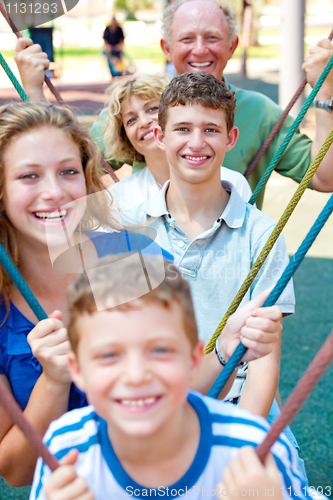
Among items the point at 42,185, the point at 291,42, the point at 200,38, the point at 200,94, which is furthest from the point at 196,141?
the point at 291,42

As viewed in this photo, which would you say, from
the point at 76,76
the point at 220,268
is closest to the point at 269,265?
the point at 220,268

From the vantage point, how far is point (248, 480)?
0.66 metres

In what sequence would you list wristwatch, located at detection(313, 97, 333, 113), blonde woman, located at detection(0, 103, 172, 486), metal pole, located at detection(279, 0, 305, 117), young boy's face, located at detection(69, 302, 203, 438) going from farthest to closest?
metal pole, located at detection(279, 0, 305, 117) < wristwatch, located at detection(313, 97, 333, 113) < blonde woman, located at detection(0, 103, 172, 486) < young boy's face, located at detection(69, 302, 203, 438)

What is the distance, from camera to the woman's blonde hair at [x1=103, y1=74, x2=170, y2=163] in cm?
171

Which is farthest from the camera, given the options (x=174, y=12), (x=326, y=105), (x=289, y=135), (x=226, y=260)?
(x=174, y=12)

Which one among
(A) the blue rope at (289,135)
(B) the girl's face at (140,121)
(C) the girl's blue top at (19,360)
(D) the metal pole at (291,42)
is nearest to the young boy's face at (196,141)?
(A) the blue rope at (289,135)

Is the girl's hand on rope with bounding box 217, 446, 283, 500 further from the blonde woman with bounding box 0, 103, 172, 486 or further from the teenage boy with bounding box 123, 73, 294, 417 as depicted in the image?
the teenage boy with bounding box 123, 73, 294, 417

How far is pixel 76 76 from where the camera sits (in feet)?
45.7

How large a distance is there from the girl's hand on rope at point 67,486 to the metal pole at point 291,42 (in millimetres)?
5987

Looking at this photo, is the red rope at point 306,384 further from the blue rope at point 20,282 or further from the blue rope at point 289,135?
the blue rope at point 289,135

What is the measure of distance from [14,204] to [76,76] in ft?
45.0

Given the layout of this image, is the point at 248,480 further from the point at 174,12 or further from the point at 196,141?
the point at 174,12

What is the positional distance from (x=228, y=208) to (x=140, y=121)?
23.1 inches

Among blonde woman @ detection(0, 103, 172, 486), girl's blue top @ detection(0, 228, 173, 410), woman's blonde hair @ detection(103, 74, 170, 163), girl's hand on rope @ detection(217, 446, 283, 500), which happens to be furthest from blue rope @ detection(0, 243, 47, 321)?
woman's blonde hair @ detection(103, 74, 170, 163)
